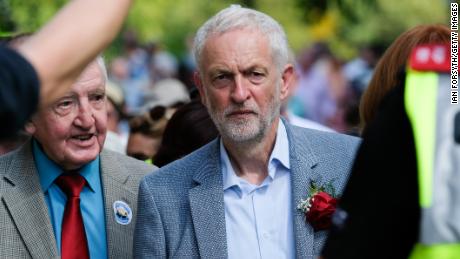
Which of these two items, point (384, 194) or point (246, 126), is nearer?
point (384, 194)

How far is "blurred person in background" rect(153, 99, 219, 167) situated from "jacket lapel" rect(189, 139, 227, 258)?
1277mm

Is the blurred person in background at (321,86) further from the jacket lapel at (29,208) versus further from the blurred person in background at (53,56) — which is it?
the blurred person in background at (53,56)

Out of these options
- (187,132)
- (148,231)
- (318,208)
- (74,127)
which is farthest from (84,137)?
(318,208)

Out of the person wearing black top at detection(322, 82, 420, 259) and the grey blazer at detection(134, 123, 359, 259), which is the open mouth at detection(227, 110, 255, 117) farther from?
the person wearing black top at detection(322, 82, 420, 259)

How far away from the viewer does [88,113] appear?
536 centimetres

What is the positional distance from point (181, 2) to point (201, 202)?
25137mm

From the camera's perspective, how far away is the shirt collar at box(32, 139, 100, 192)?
212 inches

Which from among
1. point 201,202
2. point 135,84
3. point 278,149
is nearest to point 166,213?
point 201,202

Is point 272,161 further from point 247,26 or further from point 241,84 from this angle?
point 247,26

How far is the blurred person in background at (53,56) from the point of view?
9.28 feet

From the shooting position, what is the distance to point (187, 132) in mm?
6289

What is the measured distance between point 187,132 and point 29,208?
1.32 metres

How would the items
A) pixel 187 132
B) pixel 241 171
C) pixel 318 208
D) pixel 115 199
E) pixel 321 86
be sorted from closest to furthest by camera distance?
pixel 318 208 < pixel 241 171 < pixel 115 199 < pixel 187 132 < pixel 321 86

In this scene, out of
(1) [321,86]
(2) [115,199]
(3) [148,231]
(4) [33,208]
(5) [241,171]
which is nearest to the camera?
(3) [148,231]
